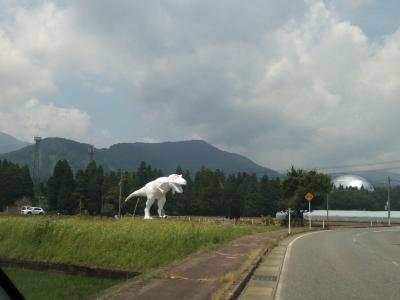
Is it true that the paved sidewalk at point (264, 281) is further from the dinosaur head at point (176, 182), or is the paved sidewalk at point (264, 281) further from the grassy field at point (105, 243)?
the dinosaur head at point (176, 182)

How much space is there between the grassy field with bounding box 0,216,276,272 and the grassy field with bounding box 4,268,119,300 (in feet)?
5.88

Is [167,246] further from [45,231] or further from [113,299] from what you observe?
[113,299]

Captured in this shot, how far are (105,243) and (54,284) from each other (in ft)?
20.1

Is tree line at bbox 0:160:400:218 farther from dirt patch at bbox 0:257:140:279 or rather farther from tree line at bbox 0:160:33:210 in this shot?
dirt patch at bbox 0:257:140:279

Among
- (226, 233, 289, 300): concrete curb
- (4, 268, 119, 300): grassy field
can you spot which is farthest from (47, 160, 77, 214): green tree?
(226, 233, 289, 300): concrete curb

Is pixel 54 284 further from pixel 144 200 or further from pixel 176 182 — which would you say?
pixel 144 200

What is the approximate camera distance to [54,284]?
20.6m

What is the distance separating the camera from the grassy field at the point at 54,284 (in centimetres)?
1785

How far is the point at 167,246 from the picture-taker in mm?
25688

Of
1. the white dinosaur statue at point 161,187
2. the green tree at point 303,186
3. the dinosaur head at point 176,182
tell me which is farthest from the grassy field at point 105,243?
the green tree at point 303,186

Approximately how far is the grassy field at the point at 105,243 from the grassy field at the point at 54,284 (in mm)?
1793

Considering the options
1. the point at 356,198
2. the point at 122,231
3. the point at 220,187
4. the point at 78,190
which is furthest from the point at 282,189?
the point at 356,198

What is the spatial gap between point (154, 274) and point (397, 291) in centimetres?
551

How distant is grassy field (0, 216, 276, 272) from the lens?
25.0 meters
